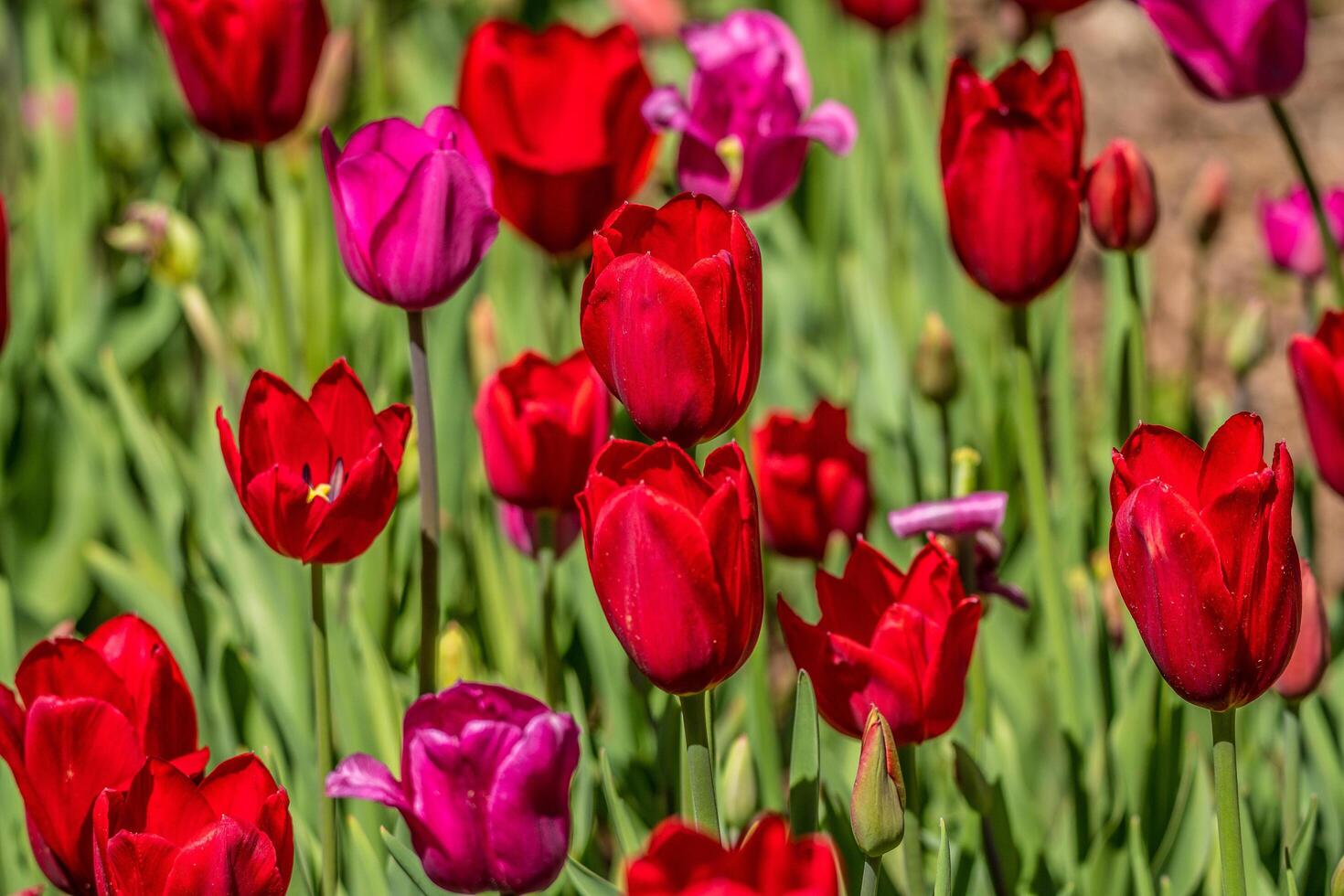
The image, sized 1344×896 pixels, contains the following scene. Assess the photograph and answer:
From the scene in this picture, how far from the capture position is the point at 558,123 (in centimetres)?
123

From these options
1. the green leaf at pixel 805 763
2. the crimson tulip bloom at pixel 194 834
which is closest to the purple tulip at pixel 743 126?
the green leaf at pixel 805 763

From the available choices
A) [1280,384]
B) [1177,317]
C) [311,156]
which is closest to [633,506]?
[311,156]

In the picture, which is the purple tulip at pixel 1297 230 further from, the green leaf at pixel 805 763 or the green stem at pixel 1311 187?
the green leaf at pixel 805 763

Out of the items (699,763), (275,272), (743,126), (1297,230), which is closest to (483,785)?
Answer: (699,763)

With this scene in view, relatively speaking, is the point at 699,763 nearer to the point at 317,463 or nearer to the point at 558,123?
the point at 317,463

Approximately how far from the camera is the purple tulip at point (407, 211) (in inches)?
34.6

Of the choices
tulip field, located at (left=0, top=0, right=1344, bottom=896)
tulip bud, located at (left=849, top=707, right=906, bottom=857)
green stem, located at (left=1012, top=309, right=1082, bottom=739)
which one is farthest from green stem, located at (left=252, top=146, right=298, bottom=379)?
tulip bud, located at (left=849, top=707, right=906, bottom=857)

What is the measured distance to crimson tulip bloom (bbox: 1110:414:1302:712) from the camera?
2.23 feet

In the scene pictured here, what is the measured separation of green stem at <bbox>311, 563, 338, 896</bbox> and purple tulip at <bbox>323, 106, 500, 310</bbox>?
172 mm

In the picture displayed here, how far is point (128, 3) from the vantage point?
260cm

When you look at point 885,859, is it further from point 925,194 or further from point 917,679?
point 925,194

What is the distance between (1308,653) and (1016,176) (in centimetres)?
33

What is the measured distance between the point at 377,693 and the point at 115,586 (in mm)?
374

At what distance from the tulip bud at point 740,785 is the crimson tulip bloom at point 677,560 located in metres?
0.22
